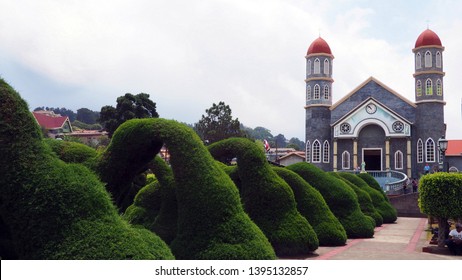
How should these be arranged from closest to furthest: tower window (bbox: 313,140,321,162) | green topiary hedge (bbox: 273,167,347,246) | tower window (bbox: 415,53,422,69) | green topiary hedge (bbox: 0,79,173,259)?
1. green topiary hedge (bbox: 0,79,173,259)
2. green topiary hedge (bbox: 273,167,347,246)
3. tower window (bbox: 415,53,422,69)
4. tower window (bbox: 313,140,321,162)

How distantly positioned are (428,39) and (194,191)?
133 ft

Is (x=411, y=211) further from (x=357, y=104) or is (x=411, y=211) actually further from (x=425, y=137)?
(x=357, y=104)

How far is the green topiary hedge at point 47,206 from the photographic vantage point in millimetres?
6125

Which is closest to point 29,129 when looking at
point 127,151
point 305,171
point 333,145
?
point 127,151

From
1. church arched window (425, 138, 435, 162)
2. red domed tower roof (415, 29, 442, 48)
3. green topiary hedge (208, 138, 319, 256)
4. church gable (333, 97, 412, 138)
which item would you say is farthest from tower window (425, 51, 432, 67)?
→ green topiary hedge (208, 138, 319, 256)

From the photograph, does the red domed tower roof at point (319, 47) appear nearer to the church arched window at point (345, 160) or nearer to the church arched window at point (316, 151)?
the church arched window at point (316, 151)

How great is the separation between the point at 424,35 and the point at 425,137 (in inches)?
374

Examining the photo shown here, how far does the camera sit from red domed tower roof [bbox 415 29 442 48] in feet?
140

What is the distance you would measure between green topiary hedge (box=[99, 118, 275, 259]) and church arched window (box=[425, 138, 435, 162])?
36816 mm

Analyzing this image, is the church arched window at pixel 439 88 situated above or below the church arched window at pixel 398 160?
above

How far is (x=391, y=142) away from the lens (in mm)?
43250

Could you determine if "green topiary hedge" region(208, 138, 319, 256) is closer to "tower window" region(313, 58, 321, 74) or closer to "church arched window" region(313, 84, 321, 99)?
"church arched window" region(313, 84, 321, 99)

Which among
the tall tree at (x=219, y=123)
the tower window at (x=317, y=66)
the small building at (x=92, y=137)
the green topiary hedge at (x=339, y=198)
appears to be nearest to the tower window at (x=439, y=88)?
the tower window at (x=317, y=66)

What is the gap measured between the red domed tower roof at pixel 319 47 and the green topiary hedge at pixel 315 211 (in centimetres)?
3413
